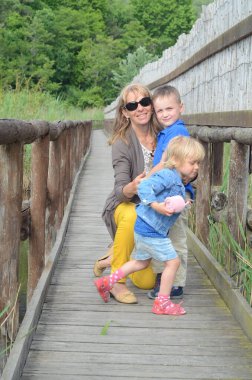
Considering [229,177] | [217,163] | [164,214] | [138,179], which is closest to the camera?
[164,214]

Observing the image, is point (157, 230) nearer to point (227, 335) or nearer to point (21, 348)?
point (227, 335)

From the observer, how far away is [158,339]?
3408mm

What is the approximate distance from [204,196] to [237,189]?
139 centimetres

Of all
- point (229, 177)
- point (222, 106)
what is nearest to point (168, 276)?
point (229, 177)

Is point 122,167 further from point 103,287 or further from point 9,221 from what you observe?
point 9,221

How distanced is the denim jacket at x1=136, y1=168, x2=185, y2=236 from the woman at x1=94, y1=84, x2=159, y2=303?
24 cm

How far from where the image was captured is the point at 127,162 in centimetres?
418

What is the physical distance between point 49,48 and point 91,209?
52.9 meters

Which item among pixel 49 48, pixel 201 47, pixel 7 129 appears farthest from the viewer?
pixel 49 48

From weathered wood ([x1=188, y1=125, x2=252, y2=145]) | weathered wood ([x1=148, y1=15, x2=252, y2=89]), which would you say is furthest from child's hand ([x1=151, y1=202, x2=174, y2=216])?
weathered wood ([x1=148, y1=15, x2=252, y2=89])

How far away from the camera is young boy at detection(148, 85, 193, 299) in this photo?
4.06 m

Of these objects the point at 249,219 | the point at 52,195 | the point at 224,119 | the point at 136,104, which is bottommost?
the point at 52,195

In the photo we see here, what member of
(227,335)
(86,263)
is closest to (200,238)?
(86,263)

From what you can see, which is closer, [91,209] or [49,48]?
[91,209]
